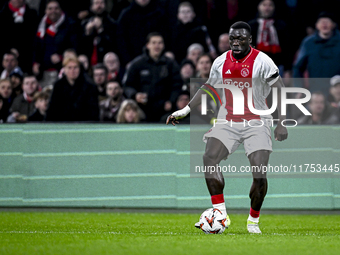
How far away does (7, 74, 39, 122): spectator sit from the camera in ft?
32.7

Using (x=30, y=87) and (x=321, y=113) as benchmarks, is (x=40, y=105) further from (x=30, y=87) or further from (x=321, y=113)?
(x=321, y=113)

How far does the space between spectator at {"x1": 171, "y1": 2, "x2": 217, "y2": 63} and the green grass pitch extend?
3.37 m

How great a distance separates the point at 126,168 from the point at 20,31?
383cm

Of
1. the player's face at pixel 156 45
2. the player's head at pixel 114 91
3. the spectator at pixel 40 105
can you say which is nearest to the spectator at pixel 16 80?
the spectator at pixel 40 105

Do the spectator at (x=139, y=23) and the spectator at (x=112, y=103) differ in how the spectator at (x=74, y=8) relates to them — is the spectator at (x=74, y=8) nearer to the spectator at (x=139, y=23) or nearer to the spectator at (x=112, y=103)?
the spectator at (x=139, y=23)

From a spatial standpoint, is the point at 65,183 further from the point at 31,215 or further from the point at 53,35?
the point at 53,35

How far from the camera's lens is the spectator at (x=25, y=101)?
32.7ft

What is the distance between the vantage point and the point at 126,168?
875cm

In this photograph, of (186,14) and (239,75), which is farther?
(186,14)

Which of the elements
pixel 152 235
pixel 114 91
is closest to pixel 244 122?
pixel 152 235

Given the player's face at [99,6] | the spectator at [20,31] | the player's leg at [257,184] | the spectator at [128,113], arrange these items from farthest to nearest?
1. the spectator at [20,31]
2. the player's face at [99,6]
3. the spectator at [128,113]
4. the player's leg at [257,184]

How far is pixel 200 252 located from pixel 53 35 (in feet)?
23.6

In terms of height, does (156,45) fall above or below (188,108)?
above

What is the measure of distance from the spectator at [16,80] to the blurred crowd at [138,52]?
0.06 feet
